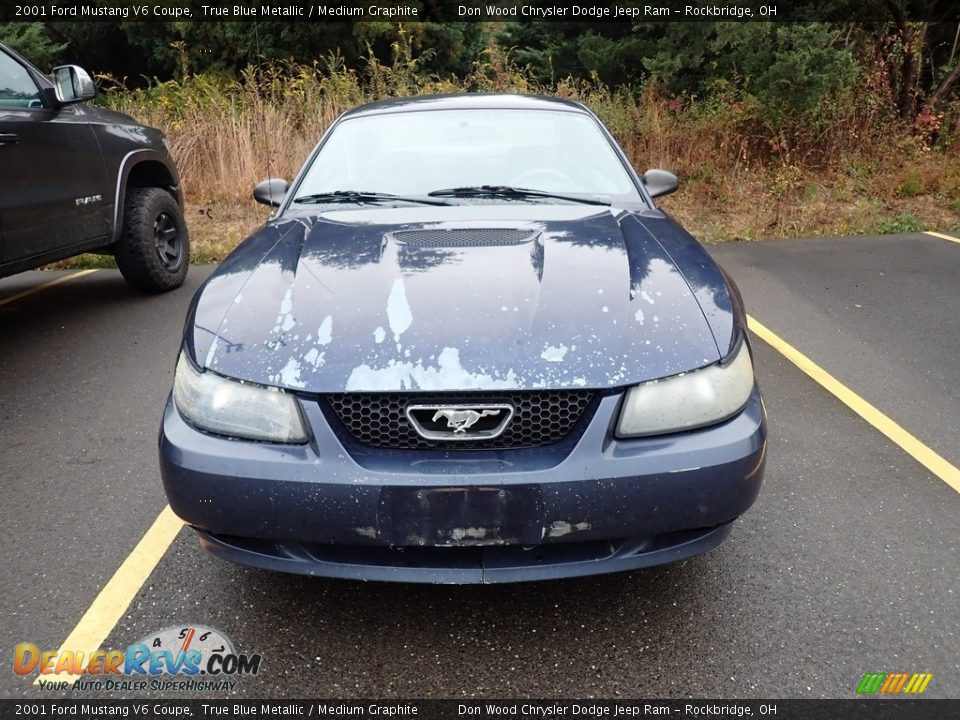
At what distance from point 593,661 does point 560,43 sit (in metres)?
22.7

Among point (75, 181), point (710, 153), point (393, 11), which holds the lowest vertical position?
point (710, 153)

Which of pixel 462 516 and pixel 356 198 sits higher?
pixel 356 198

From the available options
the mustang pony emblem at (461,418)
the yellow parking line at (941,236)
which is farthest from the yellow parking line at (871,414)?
the yellow parking line at (941,236)

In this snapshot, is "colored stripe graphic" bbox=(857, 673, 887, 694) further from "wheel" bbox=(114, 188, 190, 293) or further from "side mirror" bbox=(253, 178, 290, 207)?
"wheel" bbox=(114, 188, 190, 293)

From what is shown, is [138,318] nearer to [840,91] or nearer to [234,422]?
[234,422]

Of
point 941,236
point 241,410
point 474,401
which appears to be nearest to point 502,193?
point 474,401

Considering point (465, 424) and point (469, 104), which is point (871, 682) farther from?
point (469, 104)

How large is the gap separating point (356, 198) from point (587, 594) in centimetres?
173

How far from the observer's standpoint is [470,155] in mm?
3172

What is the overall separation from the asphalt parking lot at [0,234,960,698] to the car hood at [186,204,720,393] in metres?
0.74

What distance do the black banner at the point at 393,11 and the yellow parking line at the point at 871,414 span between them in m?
7.43

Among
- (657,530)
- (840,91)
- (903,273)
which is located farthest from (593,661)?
(840,91)

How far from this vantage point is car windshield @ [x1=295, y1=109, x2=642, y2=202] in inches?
120

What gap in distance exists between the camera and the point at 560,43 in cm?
2222
